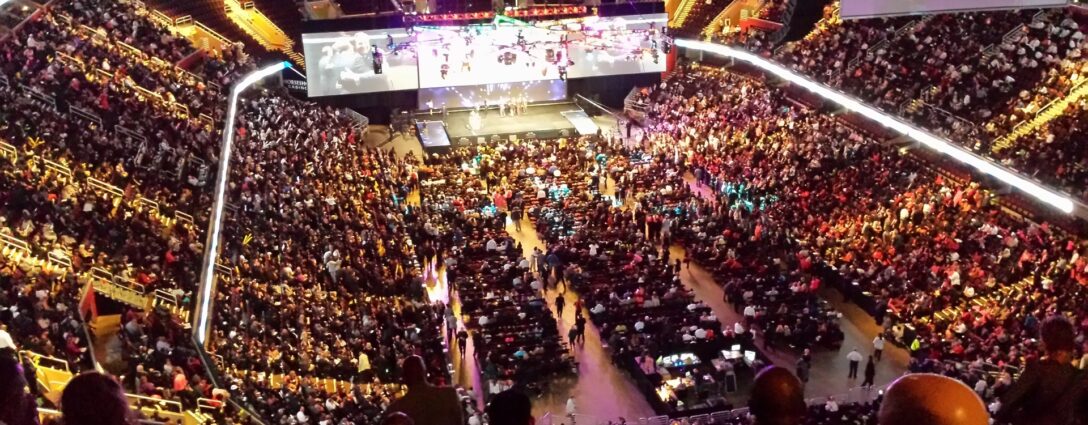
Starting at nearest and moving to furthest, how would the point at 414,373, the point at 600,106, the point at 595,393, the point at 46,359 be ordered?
1. the point at 414,373
2. the point at 46,359
3. the point at 595,393
4. the point at 600,106

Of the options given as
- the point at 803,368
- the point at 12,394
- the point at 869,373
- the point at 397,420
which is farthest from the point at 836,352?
the point at 12,394

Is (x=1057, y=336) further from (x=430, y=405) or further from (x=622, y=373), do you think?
(x=622, y=373)

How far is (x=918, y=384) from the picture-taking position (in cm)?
253

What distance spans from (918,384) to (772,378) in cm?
58

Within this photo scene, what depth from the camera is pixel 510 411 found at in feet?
11.2

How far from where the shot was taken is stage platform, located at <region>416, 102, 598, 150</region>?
36312mm

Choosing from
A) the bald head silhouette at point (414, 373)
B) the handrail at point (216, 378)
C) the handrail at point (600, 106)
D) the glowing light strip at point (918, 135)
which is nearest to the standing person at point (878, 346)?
the glowing light strip at point (918, 135)

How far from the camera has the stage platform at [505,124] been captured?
36.3m

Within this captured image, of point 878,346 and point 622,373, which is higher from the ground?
point 878,346

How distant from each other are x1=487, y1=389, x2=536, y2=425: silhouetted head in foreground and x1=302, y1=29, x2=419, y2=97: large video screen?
34.0m

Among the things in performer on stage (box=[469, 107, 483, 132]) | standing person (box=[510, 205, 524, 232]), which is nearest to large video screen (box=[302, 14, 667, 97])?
performer on stage (box=[469, 107, 483, 132])

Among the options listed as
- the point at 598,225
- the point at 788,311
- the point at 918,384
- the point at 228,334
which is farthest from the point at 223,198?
the point at 918,384

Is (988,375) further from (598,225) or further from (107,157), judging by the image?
(107,157)

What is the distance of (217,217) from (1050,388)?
65.3 ft
